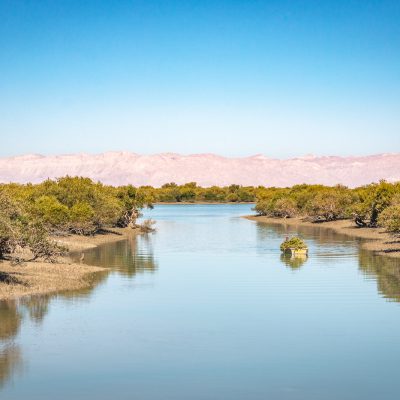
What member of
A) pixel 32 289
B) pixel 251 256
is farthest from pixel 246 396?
pixel 251 256

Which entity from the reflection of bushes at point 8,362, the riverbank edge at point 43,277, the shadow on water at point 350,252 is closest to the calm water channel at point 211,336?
the reflection of bushes at point 8,362

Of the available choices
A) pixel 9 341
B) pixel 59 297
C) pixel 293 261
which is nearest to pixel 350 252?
pixel 293 261

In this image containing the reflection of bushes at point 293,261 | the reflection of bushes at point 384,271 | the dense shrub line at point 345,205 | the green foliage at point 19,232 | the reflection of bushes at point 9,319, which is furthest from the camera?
the dense shrub line at point 345,205

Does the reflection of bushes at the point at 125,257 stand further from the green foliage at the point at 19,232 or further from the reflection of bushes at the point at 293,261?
the reflection of bushes at the point at 293,261

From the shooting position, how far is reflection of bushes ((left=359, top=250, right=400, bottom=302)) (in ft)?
125

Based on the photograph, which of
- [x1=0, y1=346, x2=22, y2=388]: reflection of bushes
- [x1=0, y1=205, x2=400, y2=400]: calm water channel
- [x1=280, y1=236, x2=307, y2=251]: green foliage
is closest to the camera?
[x1=0, y1=205, x2=400, y2=400]: calm water channel

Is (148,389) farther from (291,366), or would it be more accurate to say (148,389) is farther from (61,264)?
(61,264)

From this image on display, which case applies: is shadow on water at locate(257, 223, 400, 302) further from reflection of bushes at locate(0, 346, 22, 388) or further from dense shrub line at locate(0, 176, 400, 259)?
reflection of bushes at locate(0, 346, 22, 388)

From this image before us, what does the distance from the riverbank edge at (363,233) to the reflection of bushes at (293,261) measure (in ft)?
23.2

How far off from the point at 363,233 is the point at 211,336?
55.1 m

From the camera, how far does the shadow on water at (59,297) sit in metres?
23.5

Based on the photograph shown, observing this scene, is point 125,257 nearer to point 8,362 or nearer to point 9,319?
point 9,319

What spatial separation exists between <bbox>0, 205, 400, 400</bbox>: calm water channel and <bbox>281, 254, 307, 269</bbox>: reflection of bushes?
114 cm

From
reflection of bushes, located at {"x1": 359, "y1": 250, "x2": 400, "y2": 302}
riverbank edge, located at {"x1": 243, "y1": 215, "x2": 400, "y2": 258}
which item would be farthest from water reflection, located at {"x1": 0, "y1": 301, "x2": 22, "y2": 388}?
riverbank edge, located at {"x1": 243, "y1": 215, "x2": 400, "y2": 258}
